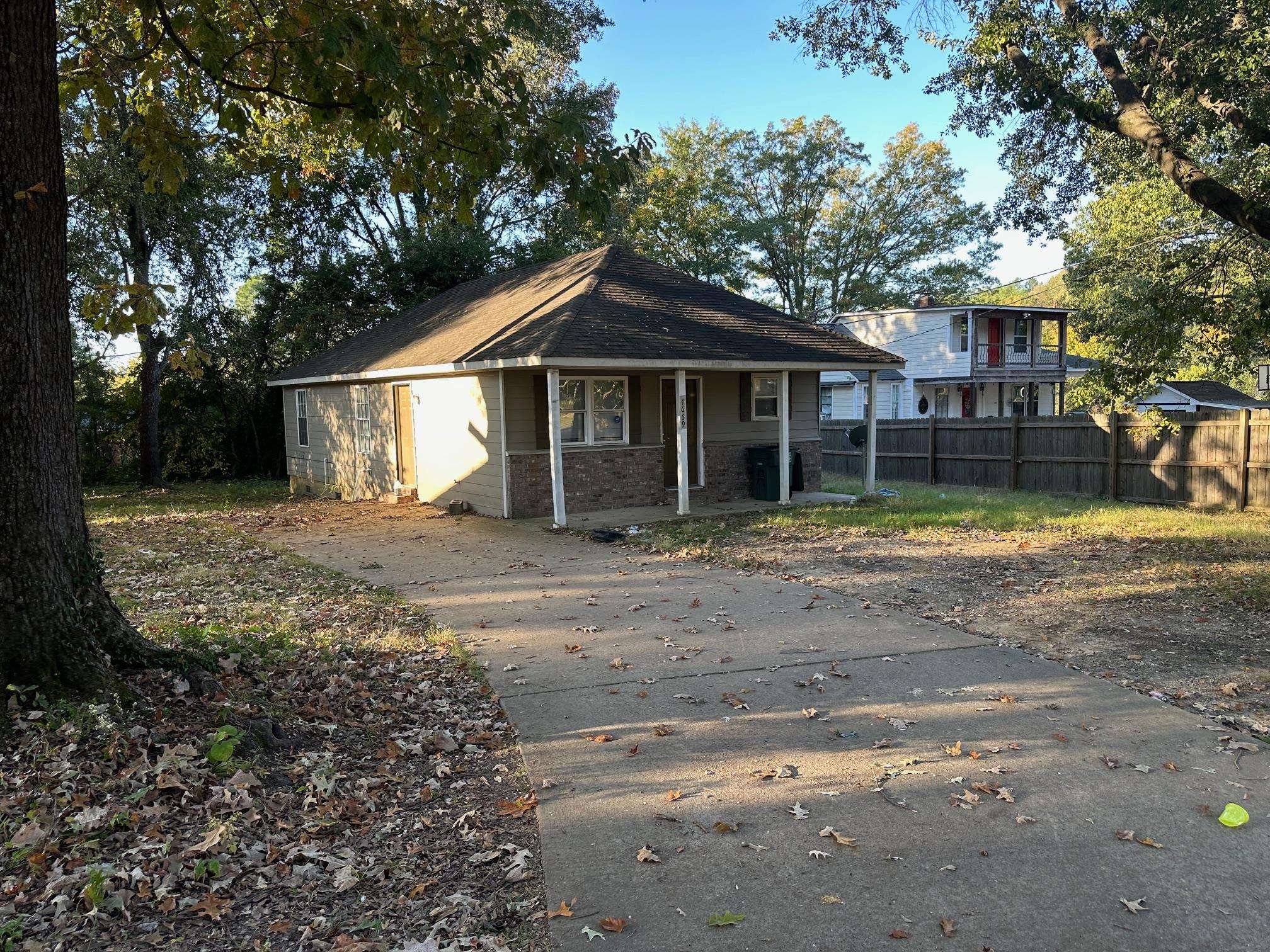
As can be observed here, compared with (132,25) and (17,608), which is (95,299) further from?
(132,25)

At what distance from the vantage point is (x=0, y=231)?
456 centimetres

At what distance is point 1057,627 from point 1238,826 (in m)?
3.87

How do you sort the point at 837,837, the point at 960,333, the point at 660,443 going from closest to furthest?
the point at 837,837
the point at 660,443
the point at 960,333

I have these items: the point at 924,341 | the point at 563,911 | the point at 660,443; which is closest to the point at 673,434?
the point at 660,443

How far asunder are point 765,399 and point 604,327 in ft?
15.3

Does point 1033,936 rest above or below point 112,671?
below

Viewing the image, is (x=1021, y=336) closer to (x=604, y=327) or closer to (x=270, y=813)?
(x=604, y=327)

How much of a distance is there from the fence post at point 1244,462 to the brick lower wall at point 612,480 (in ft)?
28.0

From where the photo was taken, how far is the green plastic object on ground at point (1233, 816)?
4168 mm

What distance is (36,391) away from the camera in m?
4.68

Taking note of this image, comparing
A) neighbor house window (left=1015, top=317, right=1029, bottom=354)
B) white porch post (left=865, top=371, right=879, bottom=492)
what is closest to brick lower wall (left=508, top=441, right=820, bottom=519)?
white porch post (left=865, top=371, right=879, bottom=492)

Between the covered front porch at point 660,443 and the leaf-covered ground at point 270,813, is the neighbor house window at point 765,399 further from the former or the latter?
the leaf-covered ground at point 270,813

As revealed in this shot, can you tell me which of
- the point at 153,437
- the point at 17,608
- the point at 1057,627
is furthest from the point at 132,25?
the point at 153,437

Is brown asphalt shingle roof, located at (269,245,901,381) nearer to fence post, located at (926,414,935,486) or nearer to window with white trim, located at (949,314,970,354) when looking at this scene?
fence post, located at (926,414,935,486)
